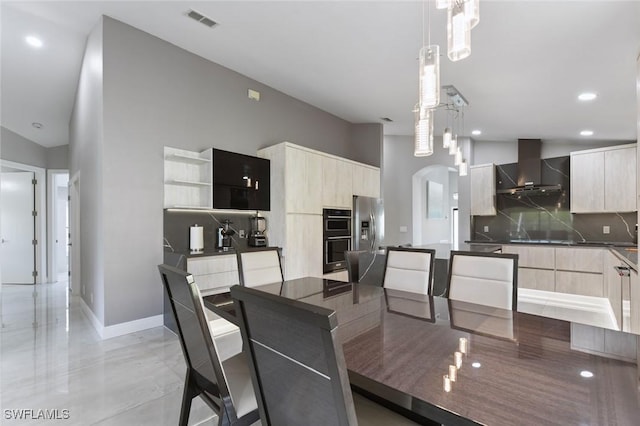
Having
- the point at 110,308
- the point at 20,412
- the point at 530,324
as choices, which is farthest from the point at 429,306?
the point at 110,308

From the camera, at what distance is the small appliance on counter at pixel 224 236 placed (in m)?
4.04

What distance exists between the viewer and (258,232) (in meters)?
4.30

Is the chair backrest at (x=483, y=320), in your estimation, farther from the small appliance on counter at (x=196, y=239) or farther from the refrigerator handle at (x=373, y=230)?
the refrigerator handle at (x=373, y=230)

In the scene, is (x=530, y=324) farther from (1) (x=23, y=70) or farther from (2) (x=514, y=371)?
(1) (x=23, y=70)

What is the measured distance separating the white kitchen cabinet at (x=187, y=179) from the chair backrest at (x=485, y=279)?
111 inches

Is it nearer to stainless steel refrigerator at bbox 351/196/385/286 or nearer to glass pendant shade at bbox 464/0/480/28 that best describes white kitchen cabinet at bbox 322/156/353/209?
stainless steel refrigerator at bbox 351/196/385/286

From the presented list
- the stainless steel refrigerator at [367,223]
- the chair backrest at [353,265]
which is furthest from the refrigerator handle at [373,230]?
the chair backrest at [353,265]

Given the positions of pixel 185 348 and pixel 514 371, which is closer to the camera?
pixel 514 371

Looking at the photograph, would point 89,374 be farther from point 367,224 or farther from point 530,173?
point 530,173

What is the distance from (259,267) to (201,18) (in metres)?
2.59

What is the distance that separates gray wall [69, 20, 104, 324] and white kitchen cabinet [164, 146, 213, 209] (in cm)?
50

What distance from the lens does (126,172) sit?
10.9ft

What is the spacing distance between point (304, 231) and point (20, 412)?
122 inches
